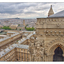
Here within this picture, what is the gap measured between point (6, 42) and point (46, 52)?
998cm

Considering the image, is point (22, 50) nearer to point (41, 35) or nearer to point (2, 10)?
point (2, 10)

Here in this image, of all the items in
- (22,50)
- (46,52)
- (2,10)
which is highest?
(2,10)

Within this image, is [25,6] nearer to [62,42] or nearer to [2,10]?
[2,10]

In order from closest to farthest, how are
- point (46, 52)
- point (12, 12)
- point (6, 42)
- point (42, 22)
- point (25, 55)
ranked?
point (42, 22) < point (46, 52) < point (12, 12) < point (25, 55) < point (6, 42)

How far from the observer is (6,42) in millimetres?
11312

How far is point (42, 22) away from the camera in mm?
2346

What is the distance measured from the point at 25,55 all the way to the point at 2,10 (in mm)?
5572

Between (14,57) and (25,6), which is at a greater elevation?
(25,6)

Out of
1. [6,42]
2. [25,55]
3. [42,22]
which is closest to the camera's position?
[42,22]

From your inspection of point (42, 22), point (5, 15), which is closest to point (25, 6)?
point (5, 15)

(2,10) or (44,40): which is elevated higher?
(2,10)

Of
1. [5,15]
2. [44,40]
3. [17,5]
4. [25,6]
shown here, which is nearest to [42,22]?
[44,40]

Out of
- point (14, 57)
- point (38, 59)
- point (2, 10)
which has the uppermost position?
point (2, 10)

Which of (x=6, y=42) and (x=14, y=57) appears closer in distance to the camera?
(x=14, y=57)
